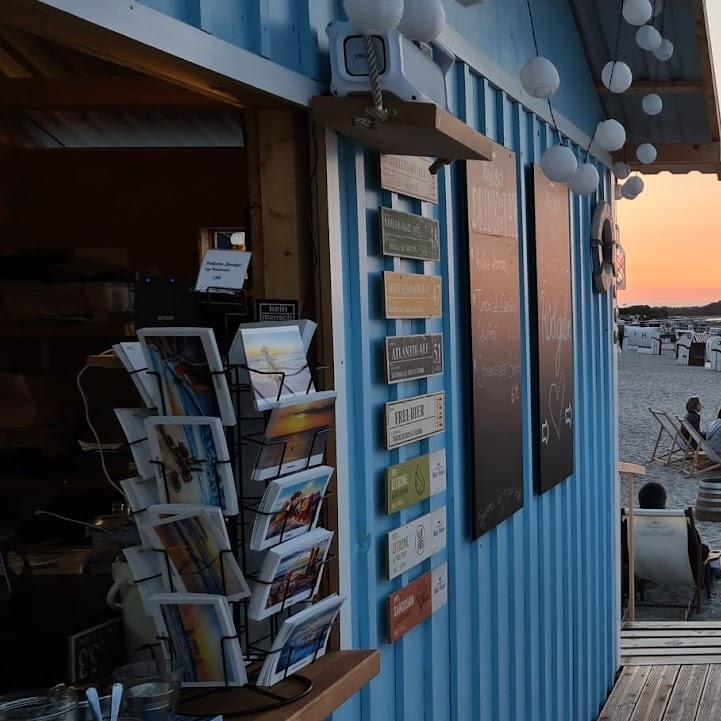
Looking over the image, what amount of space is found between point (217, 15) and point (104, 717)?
1235 millimetres

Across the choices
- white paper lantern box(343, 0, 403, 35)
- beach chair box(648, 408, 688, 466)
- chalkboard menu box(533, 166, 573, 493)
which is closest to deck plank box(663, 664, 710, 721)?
chalkboard menu box(533, 166, 573, 493)

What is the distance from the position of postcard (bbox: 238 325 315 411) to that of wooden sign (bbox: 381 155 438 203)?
85cm

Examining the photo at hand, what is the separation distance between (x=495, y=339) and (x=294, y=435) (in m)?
1.76

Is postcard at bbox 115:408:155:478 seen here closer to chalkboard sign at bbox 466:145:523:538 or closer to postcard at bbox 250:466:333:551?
postcard at bbox 250:466:333:551

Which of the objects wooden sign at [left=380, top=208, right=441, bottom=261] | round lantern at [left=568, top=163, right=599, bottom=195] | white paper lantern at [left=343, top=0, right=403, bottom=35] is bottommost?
wooden sign at [left=380, top=208, right=441, bottom=261]

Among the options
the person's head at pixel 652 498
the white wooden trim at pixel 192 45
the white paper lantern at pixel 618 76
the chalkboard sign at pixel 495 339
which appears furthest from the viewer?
the person's head at pixel 652 498

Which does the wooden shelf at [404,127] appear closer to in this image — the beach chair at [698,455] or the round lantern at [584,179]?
the round lantern at [584,179]

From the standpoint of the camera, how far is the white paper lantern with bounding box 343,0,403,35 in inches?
72.0

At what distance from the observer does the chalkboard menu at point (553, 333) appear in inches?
156

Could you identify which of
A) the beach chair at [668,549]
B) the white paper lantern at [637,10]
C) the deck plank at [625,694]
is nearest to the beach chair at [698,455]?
the beach chair at [668,549]

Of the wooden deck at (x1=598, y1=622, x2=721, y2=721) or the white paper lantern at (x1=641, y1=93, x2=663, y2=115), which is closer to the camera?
the white paper lantern at (x1=641, y1=93, x2=663, y2=115)

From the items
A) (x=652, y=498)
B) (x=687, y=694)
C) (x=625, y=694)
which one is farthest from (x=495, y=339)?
(x=652, y=498)

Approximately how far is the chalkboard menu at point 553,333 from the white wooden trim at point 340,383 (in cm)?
173

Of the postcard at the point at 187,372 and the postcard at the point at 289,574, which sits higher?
the postcard at the point at 187,372
